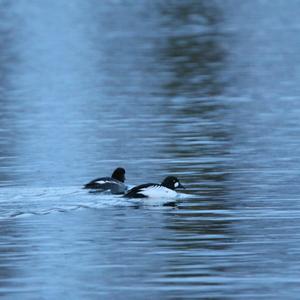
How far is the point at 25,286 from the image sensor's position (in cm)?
1426

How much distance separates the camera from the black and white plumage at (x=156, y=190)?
797 inches

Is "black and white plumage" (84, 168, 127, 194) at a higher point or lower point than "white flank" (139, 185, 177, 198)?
higher

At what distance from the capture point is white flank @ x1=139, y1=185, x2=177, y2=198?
20.2 meters

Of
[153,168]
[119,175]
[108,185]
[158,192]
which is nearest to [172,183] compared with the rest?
[158,192]

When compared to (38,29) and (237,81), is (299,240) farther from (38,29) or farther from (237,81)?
(38,29)

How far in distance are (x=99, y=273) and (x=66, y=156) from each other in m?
11.5

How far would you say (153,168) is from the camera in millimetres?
24062

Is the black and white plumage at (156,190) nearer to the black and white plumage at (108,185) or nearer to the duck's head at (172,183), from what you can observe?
the duck's head at (172,183)

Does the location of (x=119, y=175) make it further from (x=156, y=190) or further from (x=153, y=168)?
(x=153, y=168)

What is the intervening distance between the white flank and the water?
237 mm

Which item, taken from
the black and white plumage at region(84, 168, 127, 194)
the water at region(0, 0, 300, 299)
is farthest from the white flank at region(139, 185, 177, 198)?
the black and white plumage at region(84, 168, 127, 194)

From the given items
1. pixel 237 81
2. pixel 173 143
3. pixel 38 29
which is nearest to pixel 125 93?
pixel 237 81

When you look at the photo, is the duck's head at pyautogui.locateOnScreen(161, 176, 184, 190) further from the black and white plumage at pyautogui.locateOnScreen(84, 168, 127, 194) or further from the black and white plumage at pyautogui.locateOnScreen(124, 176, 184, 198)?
the black and white plumage at pyautogui.locateOnScreen(84, 168, 127, 194)

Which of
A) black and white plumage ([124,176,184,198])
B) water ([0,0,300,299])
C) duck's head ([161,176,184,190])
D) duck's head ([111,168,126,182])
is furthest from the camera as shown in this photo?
duck's head ([111,168,126,182])
